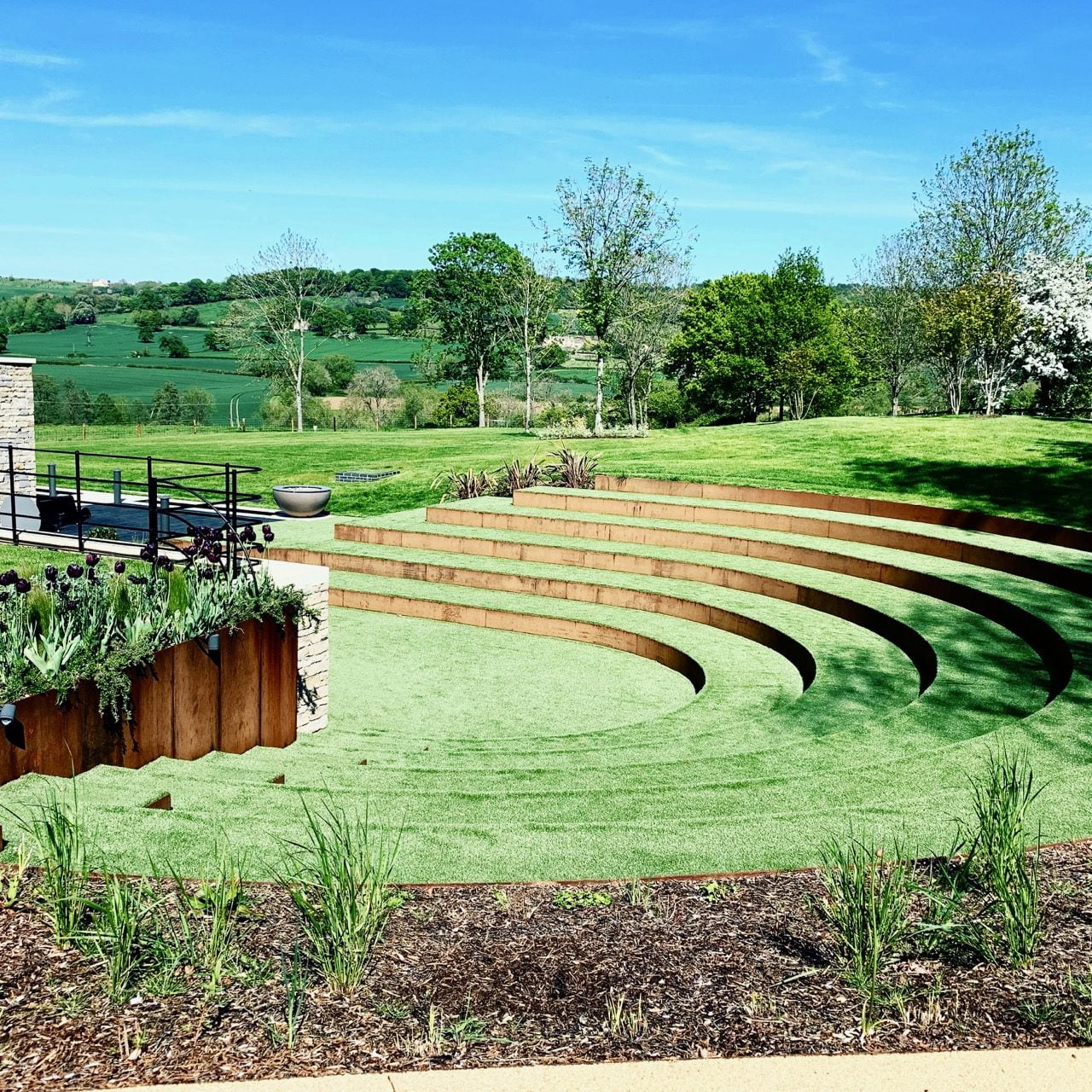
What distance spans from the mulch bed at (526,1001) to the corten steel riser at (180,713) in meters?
1.74

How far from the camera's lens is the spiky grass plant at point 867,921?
9.98 ft

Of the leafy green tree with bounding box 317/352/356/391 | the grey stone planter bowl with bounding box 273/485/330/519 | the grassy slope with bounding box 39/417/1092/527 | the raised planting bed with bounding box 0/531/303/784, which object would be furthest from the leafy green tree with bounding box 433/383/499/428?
the raised planting bed with bounding box 0/531/303/784

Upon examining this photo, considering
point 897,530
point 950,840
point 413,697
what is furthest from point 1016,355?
point 950,840

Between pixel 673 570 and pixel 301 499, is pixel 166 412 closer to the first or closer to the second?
pixel 301 499

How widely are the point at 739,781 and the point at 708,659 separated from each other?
13.7ft

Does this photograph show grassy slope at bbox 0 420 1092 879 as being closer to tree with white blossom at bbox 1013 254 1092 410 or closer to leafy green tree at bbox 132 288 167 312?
tree with white blossom at bbox 1013 254 1092 410

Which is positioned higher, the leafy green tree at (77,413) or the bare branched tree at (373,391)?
the bare branched tree at (373,391)

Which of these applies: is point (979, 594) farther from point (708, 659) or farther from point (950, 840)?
point (950, 840)

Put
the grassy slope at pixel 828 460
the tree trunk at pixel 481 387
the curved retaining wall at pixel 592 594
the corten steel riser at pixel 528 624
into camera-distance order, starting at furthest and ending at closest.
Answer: the tree trunk at pixel 481 387
the grassy slope at pixel 828 460
the corten steel riser at pixel 528 624
the curved retaining wall at pixel 592 594

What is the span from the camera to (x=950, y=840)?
415 cm

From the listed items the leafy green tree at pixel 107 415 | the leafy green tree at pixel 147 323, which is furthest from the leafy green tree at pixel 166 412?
the leafy green tree at pixel 147 323

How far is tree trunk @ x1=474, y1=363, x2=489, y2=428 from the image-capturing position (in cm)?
4734

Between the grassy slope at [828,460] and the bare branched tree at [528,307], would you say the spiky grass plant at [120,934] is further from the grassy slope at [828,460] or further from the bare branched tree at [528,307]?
the bare branched tree at [528,307]

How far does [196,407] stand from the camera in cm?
4169
